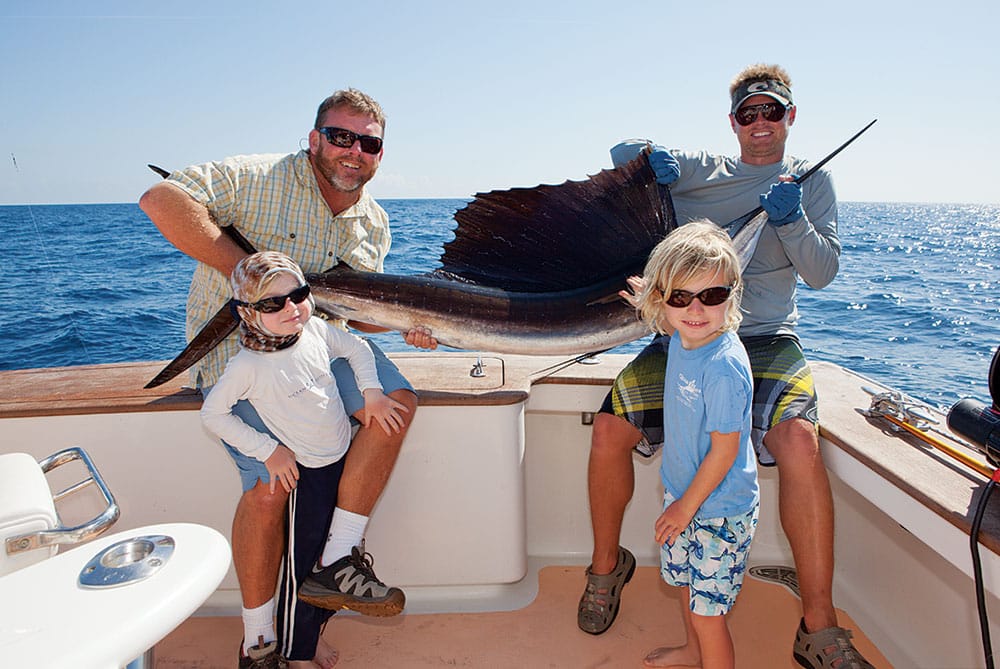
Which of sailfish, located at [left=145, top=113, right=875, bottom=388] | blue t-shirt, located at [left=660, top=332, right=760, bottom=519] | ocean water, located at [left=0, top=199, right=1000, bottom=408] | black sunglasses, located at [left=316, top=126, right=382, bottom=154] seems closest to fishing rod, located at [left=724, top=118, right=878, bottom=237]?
sailfish, located at [left=145, top=113, right=875, bottom=388]

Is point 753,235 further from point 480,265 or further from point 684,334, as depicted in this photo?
point 480,265

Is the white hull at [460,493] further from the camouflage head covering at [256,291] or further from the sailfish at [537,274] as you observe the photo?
the camouflage head covering at [256,291]

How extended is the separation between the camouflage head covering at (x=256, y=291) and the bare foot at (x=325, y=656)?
81cm

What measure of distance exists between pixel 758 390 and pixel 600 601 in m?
0.73

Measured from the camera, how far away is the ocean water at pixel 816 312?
6637 mm

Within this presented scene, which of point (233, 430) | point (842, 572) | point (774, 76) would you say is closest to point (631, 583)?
point (842, 572)

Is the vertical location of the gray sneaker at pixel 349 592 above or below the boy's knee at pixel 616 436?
below

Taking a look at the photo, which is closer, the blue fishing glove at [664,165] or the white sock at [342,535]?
the white sock at [342,535]

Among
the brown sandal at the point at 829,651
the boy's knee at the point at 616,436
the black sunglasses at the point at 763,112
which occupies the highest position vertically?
the black sunglasses at the point at 763,112

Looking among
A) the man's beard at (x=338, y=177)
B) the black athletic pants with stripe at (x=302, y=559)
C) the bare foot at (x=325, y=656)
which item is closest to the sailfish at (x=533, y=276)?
the man's beard at (x=338, y=177)

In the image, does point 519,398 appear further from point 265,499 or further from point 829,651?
point 829,651

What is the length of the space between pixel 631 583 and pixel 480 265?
1127mm

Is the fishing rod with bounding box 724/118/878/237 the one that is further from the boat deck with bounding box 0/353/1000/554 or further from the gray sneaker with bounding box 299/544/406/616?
the gray sneaker with bounding box 299/544/406/616

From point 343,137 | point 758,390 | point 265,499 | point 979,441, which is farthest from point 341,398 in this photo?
point 979,441
